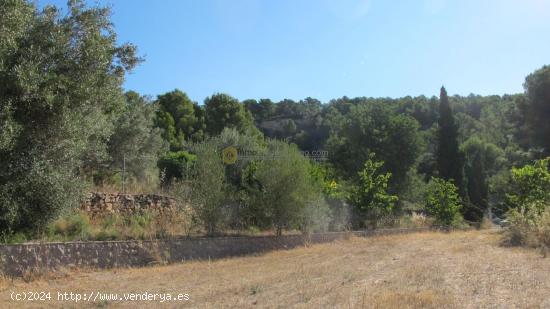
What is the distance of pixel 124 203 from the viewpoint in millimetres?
16484

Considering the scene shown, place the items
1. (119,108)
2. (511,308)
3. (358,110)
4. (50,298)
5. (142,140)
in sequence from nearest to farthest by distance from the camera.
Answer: (511,308) < (50,298) < (119,108) < (142,140) < (358,110)

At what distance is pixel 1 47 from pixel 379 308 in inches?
354

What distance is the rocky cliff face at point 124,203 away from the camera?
50.8ft

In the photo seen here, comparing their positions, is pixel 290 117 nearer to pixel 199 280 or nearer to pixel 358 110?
pixel 358 110

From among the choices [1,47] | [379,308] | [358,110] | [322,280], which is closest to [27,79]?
[1,47]

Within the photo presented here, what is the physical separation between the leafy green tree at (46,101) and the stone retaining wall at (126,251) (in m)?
0.88

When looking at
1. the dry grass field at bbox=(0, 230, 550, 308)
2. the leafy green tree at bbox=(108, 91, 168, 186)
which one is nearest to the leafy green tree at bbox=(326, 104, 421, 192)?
the leafy green tree at bbox=(108, 91, 168, 186)

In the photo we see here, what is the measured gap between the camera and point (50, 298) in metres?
9.05

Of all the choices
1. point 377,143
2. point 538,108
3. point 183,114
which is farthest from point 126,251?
point 183,114

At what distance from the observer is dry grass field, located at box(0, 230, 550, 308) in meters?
6.98

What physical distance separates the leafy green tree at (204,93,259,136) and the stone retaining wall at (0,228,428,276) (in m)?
30.5

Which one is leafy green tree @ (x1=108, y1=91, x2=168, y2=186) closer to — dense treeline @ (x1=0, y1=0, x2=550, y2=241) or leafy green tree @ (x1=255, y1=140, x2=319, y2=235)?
dense treeline @ (x1=0, y1=0, x2=550, y2=241)

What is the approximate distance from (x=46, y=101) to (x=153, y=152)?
39.3 feet

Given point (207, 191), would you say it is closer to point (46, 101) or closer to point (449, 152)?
point (46, 101)
